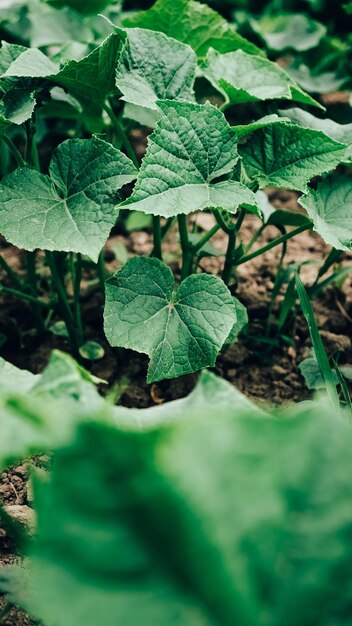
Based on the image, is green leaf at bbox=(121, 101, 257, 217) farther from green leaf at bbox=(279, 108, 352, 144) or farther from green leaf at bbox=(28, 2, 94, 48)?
green leaf at bbox=(28, 2, 94, 48)

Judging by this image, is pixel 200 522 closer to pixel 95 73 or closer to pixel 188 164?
pixel 188 164

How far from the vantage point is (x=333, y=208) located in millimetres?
1427

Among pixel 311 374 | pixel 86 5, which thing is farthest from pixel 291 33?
pixel 311 374

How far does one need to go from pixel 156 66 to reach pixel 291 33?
117cm

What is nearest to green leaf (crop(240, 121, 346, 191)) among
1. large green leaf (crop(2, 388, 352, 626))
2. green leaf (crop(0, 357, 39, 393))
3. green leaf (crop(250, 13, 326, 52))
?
green leaf (crop(0, 357, 39, 393))

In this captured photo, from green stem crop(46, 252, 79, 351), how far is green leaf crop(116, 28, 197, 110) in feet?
1.40

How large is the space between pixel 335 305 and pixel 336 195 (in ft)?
1.66

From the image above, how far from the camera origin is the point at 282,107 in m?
2.27

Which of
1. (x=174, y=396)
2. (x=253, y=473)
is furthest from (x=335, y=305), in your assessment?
(x=253, y=473)

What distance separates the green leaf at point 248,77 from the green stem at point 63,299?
54cm

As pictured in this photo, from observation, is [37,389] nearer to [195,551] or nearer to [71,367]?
[71,367]

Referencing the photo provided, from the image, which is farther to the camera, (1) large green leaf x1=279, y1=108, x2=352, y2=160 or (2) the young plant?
(1) large green leaf x1=279, y1=108, x2=352, y2=160

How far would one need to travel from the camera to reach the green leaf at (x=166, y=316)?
127 centimetres

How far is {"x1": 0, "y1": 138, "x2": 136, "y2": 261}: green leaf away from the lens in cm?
122
